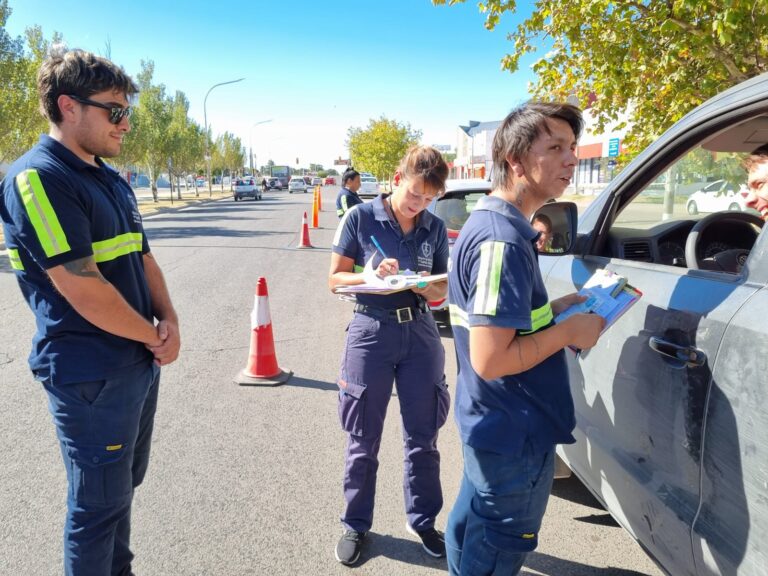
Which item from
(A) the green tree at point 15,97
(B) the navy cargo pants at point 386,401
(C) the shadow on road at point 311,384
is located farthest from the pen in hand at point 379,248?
(A) the green tree at point 15,97

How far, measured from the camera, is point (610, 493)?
2.10 metres

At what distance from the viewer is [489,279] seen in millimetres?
1557

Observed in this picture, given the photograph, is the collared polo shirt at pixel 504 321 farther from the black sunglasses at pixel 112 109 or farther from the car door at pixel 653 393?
the black sunglasses at pixel 112 109

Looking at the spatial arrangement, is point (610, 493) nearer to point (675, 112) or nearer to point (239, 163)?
point (675, 112)

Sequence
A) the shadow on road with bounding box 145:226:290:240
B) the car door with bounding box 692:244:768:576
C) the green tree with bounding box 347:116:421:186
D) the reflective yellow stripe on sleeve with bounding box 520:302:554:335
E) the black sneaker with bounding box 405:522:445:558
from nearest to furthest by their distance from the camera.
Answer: the car door with bounding box 692:244:768:576, the reflective yellow stripe on sleeve with bounding box 520:302:554:335, the black sneaker with bounding box 405:522:445:558, the shadow on road with bounding box 145:226:290:240, the green tree with bounding box 347:116:421:186

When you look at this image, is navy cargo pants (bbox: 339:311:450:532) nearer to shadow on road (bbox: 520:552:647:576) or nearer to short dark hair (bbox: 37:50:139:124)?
shadow on road (bbox: 520:552:647:576)

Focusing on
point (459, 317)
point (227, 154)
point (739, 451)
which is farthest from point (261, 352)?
point (227, 154)

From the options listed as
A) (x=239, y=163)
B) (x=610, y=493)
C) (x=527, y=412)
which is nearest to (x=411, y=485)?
(x=610, y=493)

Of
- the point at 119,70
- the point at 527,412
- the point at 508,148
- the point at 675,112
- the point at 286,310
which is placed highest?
the point at 675,112

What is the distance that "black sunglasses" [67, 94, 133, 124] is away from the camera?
1.87m

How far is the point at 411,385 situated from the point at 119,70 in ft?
5.71

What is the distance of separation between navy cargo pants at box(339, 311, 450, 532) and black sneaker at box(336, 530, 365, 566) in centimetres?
4

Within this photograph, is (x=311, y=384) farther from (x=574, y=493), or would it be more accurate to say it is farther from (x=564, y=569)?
(x=564, y=569)

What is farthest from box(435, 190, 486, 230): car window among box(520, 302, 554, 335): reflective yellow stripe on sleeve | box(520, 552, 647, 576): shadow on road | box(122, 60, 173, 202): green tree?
box(122, 60, 173, 202): green tree
